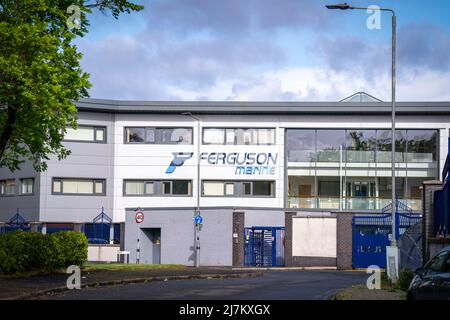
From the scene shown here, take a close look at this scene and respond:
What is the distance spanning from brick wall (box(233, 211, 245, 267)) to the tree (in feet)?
79.2

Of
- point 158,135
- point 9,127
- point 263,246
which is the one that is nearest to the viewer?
point 9,127

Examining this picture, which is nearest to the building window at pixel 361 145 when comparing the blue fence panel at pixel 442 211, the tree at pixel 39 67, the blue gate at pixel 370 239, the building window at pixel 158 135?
the building window at pixel 158 135

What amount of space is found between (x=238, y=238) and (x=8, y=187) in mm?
19452

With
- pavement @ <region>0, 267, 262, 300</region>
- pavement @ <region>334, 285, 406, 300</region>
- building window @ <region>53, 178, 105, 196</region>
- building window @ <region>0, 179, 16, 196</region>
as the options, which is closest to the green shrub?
pavement @ <region>0, 267, 262, 300</region>

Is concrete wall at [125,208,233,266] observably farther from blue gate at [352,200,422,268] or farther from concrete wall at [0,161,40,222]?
blue gate at [352,200,422,268]

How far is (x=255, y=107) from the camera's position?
183 feet

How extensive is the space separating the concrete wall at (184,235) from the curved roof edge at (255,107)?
876cm

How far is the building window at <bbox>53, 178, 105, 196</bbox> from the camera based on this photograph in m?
55.7

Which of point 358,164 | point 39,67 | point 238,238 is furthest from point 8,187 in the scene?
point 39,67

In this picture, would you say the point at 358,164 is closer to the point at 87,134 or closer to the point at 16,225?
the point at 87,134

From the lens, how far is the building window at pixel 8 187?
5766 centimetres

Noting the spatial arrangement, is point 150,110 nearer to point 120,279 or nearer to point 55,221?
point 55,221

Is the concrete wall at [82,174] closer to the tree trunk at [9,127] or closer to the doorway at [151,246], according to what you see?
the doorway at [151,246]
